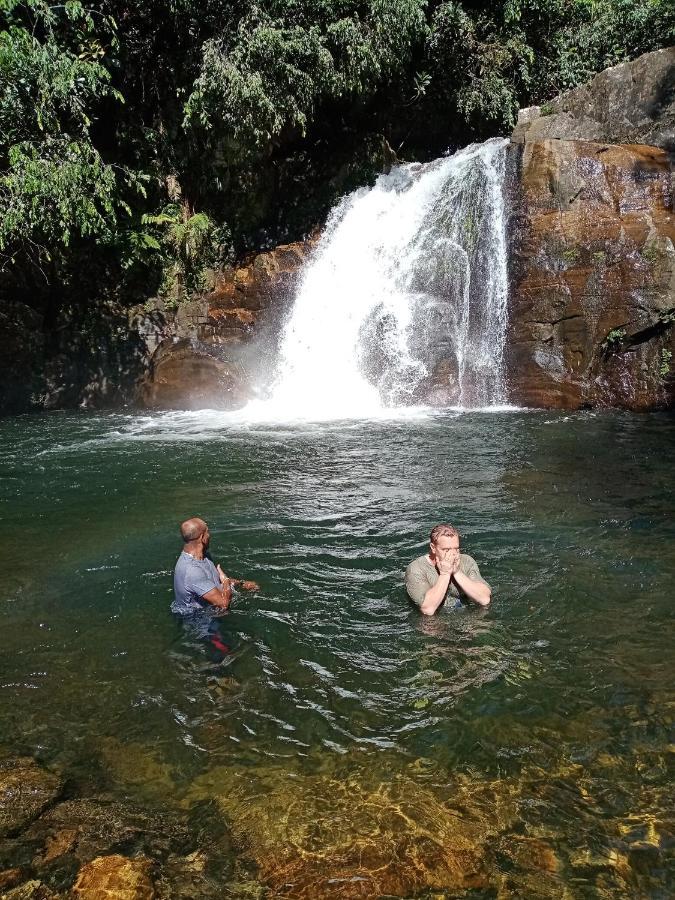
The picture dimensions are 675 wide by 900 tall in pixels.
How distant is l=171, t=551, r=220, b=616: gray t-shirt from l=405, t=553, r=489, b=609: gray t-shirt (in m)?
1.62

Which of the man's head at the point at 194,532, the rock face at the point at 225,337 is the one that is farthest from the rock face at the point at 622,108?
the man's head at the point at 194,532

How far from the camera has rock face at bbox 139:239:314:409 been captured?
16688 millimetres

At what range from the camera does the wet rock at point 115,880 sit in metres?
3.00

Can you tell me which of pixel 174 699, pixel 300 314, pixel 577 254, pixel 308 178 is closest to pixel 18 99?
pixel 300 314

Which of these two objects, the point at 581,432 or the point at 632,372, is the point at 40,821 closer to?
the point at 581,432

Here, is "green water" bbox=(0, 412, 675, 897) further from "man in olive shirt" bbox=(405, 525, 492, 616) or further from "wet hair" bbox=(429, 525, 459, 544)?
"wet hair" bbox=(429, 525, 459, 544)

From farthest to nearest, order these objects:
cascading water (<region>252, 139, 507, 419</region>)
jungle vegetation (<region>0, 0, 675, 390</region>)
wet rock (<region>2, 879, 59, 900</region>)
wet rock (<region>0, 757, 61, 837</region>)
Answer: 1. jungle vegetation (<region>0, 0, 675, 390</region>)
2. cascading water (<region>252, 139, 507, 419</region>)
3. wet rock (<region>0, 757, 61, 837</region>)
4. wet rock (<region>2, 879, 59, 900</region>)

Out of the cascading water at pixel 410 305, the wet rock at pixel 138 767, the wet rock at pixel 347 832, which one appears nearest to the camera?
the wet rock at pixel 347 832

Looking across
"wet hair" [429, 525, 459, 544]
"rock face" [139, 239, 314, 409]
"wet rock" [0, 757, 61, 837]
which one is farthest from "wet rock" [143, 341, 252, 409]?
"wet rock" [0, 757, 61, 837]

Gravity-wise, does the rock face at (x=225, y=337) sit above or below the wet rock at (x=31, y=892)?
above

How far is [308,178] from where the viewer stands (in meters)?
20.8

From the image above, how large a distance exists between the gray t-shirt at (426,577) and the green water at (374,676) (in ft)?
0.69

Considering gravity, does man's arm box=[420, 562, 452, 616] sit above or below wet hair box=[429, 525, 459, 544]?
below

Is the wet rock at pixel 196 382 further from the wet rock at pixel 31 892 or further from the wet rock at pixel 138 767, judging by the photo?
the wet rock at pixel 31 892
